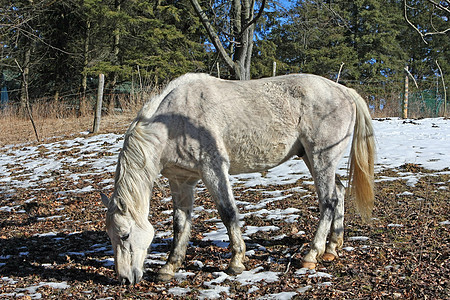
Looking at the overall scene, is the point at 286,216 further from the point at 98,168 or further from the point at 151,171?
the point at 98,168

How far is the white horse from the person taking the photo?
3.41m

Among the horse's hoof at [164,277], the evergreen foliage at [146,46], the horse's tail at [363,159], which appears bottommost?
the horse's hoof at [164,277]

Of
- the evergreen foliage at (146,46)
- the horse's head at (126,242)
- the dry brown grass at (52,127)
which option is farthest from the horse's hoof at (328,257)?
the evergreen foliage at (146,46)

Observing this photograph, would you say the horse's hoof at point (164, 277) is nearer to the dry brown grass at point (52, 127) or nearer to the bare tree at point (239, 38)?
the bare tree at point (239, 38)

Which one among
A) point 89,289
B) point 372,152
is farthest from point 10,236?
point 372,152

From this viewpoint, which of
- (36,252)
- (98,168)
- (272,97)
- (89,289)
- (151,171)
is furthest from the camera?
(98,168)

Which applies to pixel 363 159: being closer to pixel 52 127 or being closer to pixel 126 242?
pixel 126 242

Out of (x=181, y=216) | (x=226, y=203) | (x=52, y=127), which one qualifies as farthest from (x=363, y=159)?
(x=52, y=127)

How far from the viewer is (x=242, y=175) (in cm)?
741

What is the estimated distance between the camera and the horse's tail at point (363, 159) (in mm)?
3971

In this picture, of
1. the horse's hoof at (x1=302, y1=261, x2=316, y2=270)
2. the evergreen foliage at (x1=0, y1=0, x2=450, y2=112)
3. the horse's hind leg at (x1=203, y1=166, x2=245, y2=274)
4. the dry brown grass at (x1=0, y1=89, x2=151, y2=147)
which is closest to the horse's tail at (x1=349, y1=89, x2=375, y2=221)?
the horse's hoof at (x1=302, y1=261, x2=316, y2=270)

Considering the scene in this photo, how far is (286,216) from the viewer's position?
192 inches

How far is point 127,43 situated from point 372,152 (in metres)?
18.9

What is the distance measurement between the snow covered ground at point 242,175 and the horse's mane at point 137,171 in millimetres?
754
